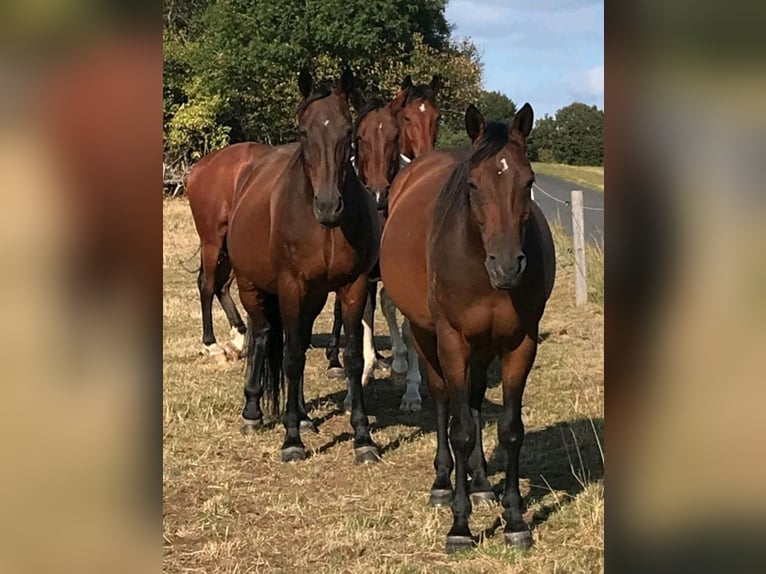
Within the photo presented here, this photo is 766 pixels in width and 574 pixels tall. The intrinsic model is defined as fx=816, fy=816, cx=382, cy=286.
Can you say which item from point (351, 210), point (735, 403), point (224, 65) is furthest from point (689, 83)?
point (224, 65)

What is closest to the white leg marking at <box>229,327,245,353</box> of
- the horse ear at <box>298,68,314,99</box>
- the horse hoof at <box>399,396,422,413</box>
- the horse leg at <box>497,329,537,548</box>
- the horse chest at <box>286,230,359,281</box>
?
the horse hoof at <box>399,396,422,413</box>

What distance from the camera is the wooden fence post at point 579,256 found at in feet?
35.2

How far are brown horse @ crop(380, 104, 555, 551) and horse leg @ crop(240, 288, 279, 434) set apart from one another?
225cm

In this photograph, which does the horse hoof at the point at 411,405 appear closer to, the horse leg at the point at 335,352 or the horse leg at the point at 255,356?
the horse leg at the point at 255,356

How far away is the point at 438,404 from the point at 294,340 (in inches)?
55.6

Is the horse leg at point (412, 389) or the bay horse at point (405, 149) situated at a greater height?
the bay horse at point (405, 149)

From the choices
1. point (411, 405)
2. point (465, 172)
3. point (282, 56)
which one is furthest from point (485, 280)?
point (282, 56)

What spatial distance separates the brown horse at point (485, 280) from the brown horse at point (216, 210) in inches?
161

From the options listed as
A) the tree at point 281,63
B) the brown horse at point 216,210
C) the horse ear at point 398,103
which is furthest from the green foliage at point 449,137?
the horse ear at point 398,103

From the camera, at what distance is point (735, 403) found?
792 millimetres

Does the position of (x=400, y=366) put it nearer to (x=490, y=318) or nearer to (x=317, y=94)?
(x=317, y=94)

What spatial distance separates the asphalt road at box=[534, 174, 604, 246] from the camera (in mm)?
13270

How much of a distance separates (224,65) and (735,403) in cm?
3050

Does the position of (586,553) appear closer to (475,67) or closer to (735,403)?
(735,403)
